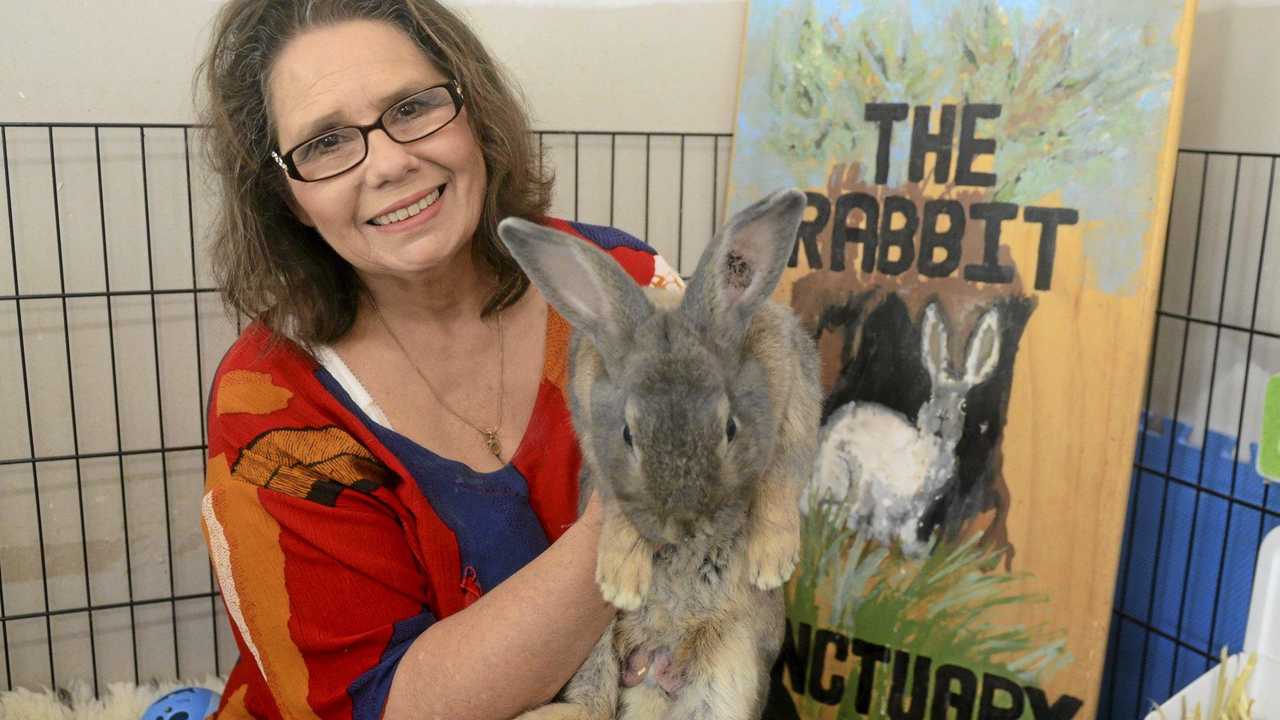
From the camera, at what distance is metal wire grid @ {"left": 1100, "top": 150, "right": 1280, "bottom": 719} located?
7.61 ft

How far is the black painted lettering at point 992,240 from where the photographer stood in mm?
2232

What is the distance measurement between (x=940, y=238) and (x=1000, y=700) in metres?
1.10

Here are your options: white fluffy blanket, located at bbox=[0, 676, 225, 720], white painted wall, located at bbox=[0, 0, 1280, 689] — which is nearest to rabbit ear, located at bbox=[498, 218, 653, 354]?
white painted wall, located at bbox=[0, 0, 1280, 689]

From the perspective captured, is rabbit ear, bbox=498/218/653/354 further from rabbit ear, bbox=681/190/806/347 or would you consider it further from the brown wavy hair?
the brown wavy hair

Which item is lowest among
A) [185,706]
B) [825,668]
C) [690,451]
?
[185,706]

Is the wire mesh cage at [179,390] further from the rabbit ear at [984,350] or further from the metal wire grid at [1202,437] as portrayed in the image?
the rabbit ear at [984,350]

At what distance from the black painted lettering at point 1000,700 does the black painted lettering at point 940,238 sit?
3.16 feet

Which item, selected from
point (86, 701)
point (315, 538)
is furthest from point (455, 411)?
point (86, 701)

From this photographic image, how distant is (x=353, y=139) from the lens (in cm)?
162

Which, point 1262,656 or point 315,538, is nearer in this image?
point 315,538

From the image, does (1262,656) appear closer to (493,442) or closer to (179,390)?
(493,442)

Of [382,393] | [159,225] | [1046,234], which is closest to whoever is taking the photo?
[382,393]

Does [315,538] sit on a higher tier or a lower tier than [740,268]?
lower

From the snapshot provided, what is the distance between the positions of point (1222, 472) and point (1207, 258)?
0.53 metres
